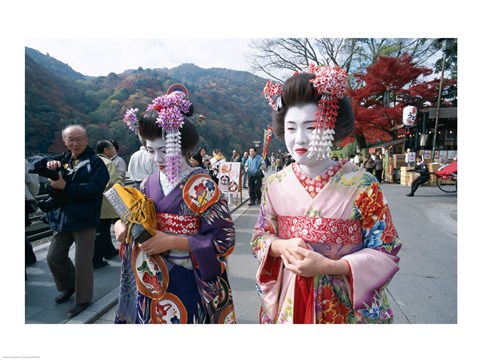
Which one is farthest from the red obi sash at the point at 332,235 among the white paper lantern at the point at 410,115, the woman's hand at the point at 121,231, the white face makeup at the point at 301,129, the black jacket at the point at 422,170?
the white paper lantern at the point at 410,115

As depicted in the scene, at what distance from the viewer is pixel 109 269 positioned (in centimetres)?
357

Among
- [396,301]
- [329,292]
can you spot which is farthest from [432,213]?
[329,292]

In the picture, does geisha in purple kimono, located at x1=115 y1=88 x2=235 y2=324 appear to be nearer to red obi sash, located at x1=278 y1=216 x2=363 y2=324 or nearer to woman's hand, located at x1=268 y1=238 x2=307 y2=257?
woman's hand, located at x1=268 y1=238 x2=307 y2=257

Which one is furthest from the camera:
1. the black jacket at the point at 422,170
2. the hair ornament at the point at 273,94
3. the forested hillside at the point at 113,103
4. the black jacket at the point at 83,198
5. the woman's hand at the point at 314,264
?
the black jacket at the point at 422,170

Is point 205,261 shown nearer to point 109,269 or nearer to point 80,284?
point 80,284

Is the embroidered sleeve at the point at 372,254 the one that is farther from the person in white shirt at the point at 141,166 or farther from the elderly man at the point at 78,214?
the person in white shirt at the point at 141,166

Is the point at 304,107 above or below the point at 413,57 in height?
below

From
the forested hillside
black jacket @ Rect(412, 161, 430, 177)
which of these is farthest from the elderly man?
black jacket @ Rect(412, 161, 430, 177)

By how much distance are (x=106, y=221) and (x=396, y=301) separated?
360cm

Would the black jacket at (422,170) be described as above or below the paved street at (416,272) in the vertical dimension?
above

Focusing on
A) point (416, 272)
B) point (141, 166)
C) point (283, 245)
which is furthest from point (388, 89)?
point (283, 245)

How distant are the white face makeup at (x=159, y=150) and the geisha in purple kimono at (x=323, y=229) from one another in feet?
2.18

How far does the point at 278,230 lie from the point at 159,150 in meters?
0.81

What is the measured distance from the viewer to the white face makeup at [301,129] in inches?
51.9
